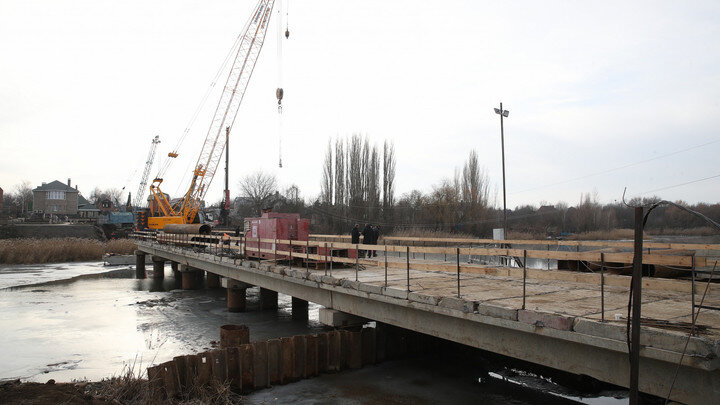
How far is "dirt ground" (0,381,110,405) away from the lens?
859 cm

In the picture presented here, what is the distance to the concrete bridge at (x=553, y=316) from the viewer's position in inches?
243

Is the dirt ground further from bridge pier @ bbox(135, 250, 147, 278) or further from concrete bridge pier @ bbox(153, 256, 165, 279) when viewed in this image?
bridge pier @ bbox(135, 250, 147, 278)

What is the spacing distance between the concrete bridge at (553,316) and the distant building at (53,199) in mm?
129318

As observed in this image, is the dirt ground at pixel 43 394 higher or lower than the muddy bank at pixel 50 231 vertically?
lower

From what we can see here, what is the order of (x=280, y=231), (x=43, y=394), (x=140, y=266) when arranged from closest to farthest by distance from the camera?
(x=43, y=394), (x=280, y=231), (x=140, y=266)

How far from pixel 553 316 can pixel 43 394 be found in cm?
937

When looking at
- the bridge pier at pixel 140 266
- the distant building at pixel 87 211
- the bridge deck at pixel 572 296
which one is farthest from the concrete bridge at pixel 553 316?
the distant building at pixel 87 211

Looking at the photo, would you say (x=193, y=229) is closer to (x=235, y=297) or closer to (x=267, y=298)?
(x=235, y=297)

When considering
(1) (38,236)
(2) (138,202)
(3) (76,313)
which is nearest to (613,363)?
(3) (76,313)

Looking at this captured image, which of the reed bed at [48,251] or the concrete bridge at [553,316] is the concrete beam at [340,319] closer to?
the concrete bridge at [553,316]

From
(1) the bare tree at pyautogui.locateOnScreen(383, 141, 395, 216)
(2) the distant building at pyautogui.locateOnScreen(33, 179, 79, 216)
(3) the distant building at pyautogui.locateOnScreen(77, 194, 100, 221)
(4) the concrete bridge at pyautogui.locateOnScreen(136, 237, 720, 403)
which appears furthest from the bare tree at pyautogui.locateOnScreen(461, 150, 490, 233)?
(2) the distant building at pyautogui.locateOnScreen(33, 179, 79, 216)

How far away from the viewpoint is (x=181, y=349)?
15.3 metres

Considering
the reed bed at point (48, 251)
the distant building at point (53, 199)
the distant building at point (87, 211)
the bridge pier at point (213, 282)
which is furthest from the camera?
the distant building at point (53, 199)

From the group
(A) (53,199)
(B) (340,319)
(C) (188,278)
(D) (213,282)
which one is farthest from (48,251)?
(A) (53,199)
